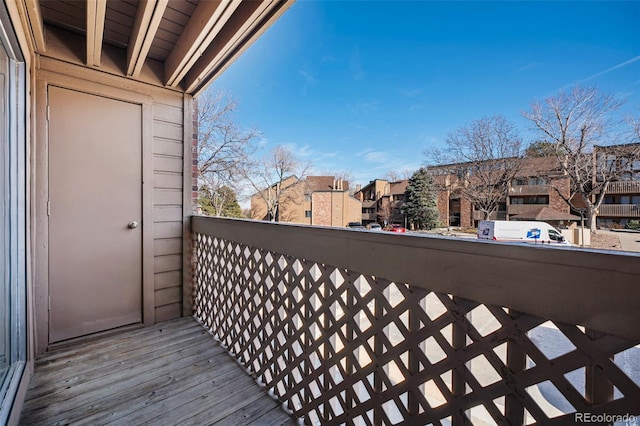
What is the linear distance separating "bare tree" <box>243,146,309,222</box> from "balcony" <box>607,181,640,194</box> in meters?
7.18

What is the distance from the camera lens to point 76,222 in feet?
7.02

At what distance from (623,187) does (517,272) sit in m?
1.93

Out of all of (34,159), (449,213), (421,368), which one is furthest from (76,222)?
(449,213)

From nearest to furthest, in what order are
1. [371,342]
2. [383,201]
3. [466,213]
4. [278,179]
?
[371,342], [466,213], [383,201], [278,179]

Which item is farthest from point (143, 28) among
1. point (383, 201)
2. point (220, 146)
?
point (220, 146)

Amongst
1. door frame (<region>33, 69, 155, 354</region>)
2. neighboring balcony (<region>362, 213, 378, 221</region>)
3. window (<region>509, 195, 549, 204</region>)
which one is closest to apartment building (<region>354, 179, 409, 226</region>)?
neighboring balcony (<region>362, 213, 378, 221</region>)

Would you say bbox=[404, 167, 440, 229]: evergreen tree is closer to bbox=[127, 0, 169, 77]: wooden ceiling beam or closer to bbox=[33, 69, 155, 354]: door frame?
bbox=[127, 0, 169, 77]: wooden ceiling beam

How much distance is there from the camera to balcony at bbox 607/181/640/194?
184 cm

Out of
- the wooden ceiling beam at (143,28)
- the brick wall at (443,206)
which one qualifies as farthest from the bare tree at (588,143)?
the wooden ceiling beam at (143,28)

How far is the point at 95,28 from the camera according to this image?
166 centimetres

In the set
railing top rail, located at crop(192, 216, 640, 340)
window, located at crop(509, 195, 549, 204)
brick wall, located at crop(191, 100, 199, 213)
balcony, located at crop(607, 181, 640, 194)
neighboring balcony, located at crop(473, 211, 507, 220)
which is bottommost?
railing top rail, located at crop(192, 216, 640, 340)

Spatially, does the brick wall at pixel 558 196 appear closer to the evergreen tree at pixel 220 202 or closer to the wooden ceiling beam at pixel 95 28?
the wooden ceiling beam at pixel 95 28

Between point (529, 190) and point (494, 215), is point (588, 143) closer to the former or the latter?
point (529, 190)

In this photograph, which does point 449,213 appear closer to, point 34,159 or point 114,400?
point 114,400
